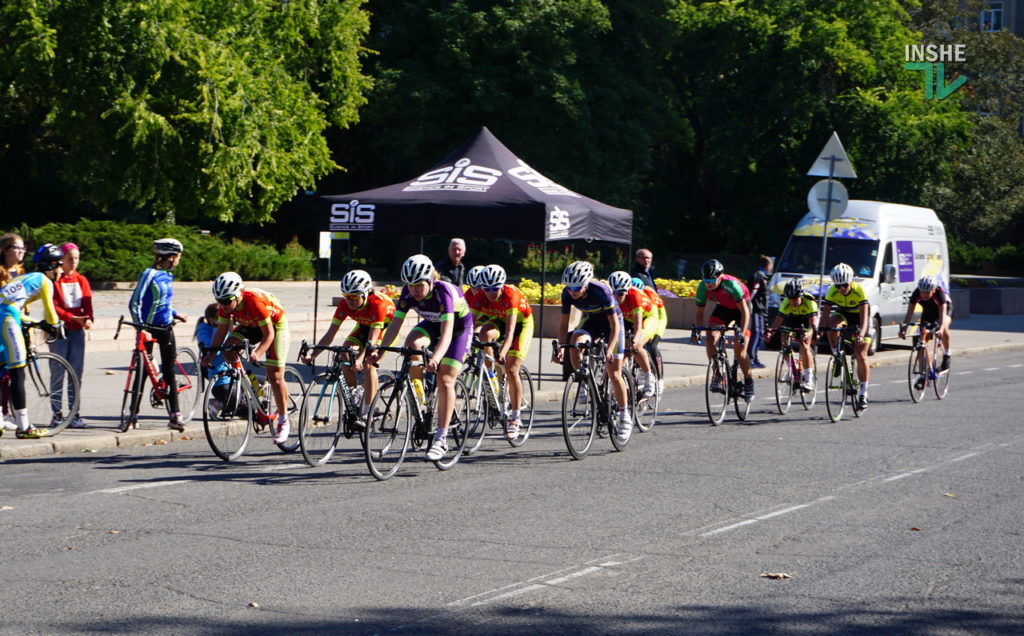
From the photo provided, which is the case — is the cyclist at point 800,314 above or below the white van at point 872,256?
below

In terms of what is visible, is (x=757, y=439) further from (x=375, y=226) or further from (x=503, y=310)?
(x=375, y=226)

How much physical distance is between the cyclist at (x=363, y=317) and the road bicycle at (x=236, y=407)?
21.3 inches

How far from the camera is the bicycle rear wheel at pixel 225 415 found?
35.9ft

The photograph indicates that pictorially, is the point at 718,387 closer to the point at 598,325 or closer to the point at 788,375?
the point at 788,375

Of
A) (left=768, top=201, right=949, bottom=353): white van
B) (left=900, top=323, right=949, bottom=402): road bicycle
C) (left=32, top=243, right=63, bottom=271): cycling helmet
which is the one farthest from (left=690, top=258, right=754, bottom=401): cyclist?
(left=768, top=201, right=949, bottom=353): white van

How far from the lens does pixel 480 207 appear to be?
1755 centimetres

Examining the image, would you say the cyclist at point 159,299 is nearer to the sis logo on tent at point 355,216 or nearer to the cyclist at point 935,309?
the sis logo on tent at point 355,216

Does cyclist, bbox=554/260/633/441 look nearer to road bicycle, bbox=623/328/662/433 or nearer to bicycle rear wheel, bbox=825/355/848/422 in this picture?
road bicycle, bbox=623/328/662/433

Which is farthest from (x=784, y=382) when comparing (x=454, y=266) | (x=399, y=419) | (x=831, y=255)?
(x=831, y=255)

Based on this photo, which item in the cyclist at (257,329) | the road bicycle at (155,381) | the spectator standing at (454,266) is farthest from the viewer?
the spectator standing at (454,266)

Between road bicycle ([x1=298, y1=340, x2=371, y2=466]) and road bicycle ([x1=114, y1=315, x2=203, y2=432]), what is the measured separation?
1.70 m

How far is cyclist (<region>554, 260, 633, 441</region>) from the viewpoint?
12.0 metres

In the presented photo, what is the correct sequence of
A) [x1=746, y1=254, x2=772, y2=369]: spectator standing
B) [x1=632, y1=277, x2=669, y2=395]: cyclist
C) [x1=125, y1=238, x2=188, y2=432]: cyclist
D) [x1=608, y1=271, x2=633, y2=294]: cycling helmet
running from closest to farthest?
[x1=125, y1=238, x2=188, y2=432]: cyclist → [x1=608, y1=271, x2=633, y2=294]: cycling helmet → [x1=632, y1=277, x2=669, y2=395]: cyclist → [x1=746, y1=254, x2=772, y2=369]: spectator standing

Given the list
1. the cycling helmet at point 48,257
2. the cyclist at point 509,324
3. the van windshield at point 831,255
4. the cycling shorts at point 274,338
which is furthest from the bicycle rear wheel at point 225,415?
the van windshield at point 831,255
